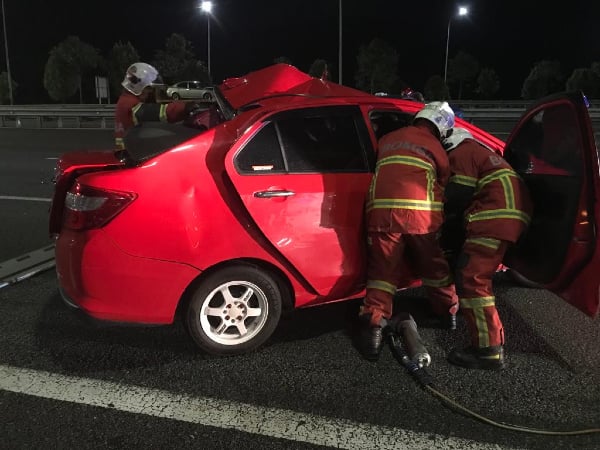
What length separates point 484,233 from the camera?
3.04m

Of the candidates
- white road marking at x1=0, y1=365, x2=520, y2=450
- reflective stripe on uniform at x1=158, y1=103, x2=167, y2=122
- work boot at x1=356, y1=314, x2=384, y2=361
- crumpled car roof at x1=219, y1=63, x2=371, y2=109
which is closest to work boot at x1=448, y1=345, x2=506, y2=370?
work boot at x1=356, y1=314, x2=384, y2=361

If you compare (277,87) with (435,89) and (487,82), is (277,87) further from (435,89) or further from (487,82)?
(487,82)

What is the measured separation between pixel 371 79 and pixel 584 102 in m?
41.5

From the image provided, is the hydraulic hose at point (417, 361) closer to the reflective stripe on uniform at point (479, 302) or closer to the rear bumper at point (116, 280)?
the reflective stripe on uniform at point (479, 302)

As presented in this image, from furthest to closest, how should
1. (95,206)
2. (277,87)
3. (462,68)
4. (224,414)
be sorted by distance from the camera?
(462,68)
(277,87)
(95,206)
(224,414)

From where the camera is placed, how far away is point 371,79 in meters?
42.6

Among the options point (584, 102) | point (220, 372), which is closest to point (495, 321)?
point (584, 102)

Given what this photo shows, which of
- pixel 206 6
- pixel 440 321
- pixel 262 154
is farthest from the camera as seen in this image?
pixel 206 6

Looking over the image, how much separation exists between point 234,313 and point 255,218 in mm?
584

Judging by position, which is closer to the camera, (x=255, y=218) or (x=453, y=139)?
(x=255, y=218)

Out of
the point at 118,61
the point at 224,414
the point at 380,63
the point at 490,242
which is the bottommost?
the point at 224,414

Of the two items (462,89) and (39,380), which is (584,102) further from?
(462,89)

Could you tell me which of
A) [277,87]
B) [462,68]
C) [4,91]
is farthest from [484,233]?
[4,91]

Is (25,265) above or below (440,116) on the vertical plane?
below
